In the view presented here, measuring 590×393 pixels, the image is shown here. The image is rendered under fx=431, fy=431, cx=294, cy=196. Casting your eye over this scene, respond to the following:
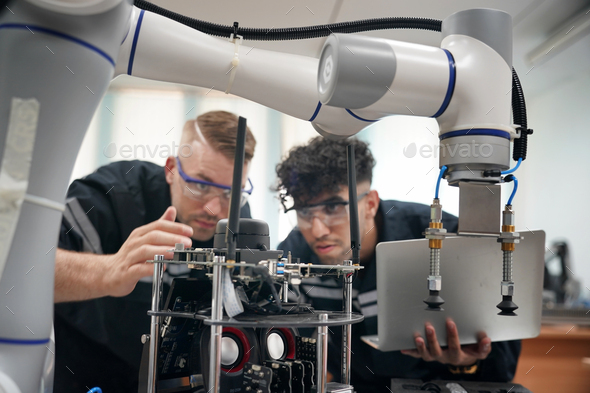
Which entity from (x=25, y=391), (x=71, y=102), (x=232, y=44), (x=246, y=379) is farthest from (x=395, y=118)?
(x=25, y=391)

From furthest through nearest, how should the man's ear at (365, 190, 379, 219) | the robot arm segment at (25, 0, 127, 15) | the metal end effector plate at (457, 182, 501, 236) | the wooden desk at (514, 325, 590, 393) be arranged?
1. the wooden desk at (514, 325, 590, 393)
2. the man's ear at (365, 190, 379, 219)
3. the metal end effector plate at (457, 182, 501, 236)
4. the robot arm segment at (25, 0, 127, 15)

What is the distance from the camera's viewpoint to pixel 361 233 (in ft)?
6.67

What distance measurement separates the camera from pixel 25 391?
2.21 ft

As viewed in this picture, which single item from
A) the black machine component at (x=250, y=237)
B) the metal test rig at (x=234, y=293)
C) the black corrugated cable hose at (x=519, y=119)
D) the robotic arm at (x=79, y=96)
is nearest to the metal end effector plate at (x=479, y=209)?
the robotic arm at (x=79, y=96)

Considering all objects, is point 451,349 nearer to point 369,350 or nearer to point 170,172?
point 369,350

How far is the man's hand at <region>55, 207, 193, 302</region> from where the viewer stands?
1.79 meters

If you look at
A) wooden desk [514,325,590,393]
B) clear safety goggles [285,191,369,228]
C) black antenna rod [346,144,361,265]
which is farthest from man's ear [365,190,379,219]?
wooden desk [514,325,590,393]

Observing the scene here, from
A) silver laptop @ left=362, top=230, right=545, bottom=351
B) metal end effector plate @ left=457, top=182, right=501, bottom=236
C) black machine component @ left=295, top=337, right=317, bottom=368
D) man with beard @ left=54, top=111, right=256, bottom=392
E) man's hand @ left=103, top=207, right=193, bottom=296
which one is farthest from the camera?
man with beard @ left=54, top=111, right=256, bottom=392

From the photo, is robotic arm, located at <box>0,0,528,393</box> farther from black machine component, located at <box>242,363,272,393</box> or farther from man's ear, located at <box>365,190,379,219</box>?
man's ear, located at <box>365,190,379,219</box>

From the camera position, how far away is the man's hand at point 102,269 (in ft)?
5.89

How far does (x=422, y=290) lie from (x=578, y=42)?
154 cm

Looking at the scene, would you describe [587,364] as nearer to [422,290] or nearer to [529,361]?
[529,361]

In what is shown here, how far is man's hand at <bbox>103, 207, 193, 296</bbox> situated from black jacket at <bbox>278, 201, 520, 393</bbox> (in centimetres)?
49

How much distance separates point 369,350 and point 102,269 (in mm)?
1246
